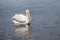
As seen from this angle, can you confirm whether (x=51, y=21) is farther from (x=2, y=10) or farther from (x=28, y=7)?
(x=2, y=10)

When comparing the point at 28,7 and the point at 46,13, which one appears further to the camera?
the point at 28,7

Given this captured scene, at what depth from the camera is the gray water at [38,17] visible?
275 centimetres

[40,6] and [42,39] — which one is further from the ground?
[40,6]

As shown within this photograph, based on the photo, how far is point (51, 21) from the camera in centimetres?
347

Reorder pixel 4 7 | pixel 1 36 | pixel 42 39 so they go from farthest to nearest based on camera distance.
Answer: pixel 4 7
pixel 1 36
pixel 42 39

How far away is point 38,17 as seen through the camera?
372 cm

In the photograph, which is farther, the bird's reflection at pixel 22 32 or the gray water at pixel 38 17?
the gray water at pixel 38 17

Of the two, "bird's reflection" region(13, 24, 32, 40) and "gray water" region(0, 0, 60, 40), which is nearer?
"bird's reflection" region(13, 24, 32, 40)

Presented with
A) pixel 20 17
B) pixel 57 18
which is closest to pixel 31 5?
pixel 57 18

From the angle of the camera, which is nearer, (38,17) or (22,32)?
(22,32)

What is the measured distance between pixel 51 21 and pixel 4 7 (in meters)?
1.45

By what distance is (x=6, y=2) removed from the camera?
4.96 m

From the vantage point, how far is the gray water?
275 cm

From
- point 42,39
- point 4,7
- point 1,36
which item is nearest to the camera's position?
point 42,39
